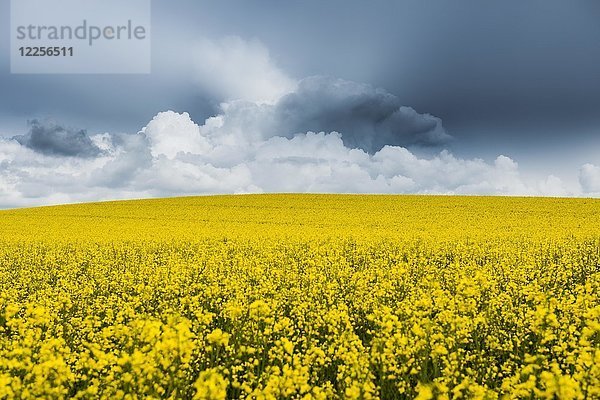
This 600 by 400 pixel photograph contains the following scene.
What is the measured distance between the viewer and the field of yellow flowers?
4703mm

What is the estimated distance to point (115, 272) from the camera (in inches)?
510

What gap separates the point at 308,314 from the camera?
813cm

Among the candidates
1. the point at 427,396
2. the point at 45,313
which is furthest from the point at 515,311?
the point at 45,313

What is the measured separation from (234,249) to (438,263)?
7.12 meters

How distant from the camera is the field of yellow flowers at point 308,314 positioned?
4.70m

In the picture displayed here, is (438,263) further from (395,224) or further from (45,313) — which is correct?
(395,224)

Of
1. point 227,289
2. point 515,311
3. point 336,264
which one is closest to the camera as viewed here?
point 515,311

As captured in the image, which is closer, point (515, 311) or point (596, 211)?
point (515, 311)

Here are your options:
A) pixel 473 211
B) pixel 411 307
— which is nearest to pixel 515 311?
pixel 411 307

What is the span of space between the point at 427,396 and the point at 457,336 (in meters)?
3.50

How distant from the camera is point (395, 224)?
28359mm

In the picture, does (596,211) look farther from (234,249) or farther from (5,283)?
(5,283)

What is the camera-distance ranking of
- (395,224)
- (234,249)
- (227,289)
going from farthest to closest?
1. (395,224)
2. (234,249)
3. (227,289)

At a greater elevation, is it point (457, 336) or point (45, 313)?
point (45, 313)
